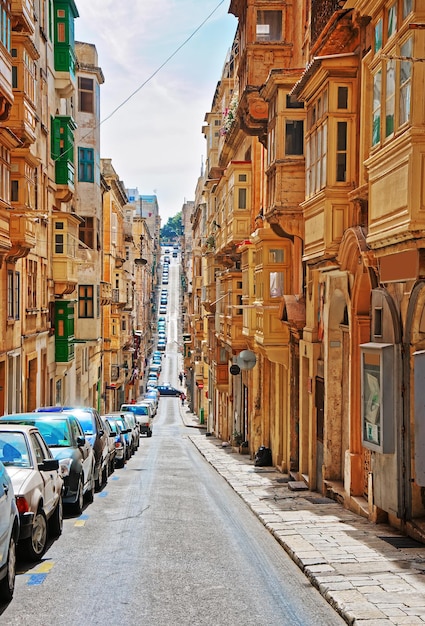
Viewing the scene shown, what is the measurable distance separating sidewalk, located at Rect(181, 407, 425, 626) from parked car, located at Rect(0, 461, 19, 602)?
3.13 meters

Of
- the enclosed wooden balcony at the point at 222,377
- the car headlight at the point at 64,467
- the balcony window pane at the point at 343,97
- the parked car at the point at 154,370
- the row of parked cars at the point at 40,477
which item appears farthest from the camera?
the parked car at the point at 154,370

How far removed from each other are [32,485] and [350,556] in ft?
12.8

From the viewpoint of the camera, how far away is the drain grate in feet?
36.1

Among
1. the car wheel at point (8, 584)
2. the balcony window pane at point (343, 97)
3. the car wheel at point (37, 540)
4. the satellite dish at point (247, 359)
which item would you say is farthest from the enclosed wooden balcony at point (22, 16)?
the car wheel at point (8, 584)

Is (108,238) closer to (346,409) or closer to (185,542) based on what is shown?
(346,409)

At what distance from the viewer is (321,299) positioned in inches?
716

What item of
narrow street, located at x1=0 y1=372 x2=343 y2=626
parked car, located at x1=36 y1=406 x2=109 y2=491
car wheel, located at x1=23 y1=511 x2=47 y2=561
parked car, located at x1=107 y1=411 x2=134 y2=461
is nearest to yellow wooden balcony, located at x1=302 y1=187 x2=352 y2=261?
narrow street, located at x1=0 y1=372 x2=343 y2=626

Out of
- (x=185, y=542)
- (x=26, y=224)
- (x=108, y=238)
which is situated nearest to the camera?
(x=185, y=542)

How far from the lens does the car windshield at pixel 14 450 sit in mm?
10930

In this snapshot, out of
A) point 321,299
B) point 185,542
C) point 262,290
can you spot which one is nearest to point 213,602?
point 185,542

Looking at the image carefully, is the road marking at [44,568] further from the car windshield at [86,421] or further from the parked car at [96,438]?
the car windshield at [86,421]

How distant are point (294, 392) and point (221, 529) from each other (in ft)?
32.2

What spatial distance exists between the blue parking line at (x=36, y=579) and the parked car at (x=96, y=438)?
26.0 feet

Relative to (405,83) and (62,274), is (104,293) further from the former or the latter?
(405,83)
